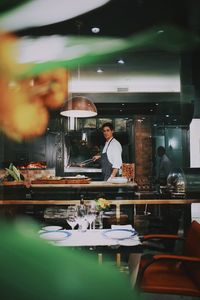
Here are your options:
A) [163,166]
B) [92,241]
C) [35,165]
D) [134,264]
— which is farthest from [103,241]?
[35,165]

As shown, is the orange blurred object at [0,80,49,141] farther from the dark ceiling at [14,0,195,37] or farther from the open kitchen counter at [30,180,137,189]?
the open kitchen counter at [30,180,137,189]

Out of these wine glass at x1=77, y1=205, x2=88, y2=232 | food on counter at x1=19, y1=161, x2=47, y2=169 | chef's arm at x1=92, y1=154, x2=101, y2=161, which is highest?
chef's arm at x1=92, y1=154, x2=101, y2=161

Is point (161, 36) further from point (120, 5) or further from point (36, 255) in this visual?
point (36, 255)

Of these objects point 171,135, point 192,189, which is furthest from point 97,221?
point 171,135

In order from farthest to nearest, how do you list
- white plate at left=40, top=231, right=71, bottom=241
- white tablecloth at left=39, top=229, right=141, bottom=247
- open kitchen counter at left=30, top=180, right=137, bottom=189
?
open kitchen counter at left=30, top=180, right=137, bottom=189 → white plate at left=40, top=231, right=71, bottom=241 → white tablecloth at left=39, top=229, right=141, bottom=247

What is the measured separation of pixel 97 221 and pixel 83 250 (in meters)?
0.58

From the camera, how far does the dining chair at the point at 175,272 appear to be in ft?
6.11

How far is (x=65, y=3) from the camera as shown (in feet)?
11.1

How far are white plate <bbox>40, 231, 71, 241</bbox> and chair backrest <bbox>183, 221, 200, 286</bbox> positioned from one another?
0.81 m

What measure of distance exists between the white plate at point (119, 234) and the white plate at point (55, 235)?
0.81 feet

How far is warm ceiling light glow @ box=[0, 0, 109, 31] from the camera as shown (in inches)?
133

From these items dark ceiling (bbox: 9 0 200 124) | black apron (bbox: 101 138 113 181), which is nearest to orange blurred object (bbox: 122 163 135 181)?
black apron (bbox: 101 138 113 181)

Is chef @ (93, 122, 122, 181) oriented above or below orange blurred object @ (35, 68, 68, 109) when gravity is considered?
below

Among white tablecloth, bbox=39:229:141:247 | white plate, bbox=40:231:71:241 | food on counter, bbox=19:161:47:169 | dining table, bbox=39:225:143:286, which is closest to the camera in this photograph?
dining table, bbox=39:225:143:286
